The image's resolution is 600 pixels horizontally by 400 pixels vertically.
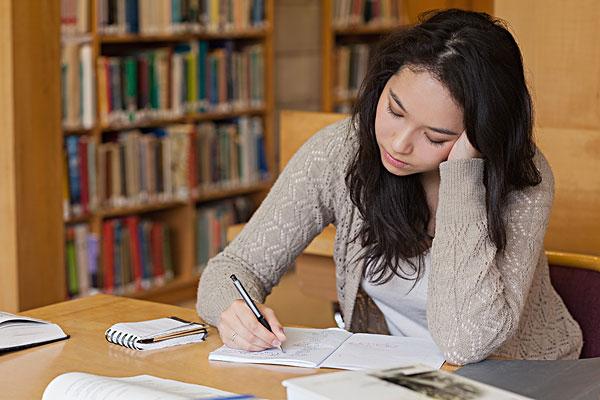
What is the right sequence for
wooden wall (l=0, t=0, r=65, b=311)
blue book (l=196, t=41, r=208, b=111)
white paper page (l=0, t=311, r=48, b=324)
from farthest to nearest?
1. blue book (l=196, t=41, r=208, b=111)
2. wooden wall (l=0, t=0, r=65, b=311)
3. white paper page (l=0, t=311, r=48, b=324)

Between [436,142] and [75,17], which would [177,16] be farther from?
[436,142]

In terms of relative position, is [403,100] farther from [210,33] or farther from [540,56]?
[210,33]

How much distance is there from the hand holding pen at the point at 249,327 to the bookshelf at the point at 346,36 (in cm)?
407

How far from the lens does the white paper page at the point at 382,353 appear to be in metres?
1.60

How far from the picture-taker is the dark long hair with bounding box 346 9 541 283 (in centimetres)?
178

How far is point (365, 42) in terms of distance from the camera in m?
6.27

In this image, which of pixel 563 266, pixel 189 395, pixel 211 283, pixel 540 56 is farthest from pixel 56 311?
pixel 540 56

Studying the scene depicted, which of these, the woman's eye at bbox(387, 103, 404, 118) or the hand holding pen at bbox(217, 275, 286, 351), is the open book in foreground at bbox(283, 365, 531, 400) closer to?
the hand holding pen at bbox(217, 275, 286, 351)

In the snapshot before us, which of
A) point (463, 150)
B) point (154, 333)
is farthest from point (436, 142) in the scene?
point (154, 333)

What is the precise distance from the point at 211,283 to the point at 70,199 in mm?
2546

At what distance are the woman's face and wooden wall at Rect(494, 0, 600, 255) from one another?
0.92 metres

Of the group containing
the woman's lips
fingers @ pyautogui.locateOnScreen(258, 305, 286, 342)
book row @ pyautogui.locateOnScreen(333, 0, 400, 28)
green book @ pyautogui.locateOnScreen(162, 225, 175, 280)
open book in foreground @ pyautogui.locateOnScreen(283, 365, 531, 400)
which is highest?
book row @ pyautogui.locateOnScreen(333, 0, 400, 28)

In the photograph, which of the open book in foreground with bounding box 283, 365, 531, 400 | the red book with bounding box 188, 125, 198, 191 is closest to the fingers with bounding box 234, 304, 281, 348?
the open book in foreground with bounding box 283, 365, 531, 400

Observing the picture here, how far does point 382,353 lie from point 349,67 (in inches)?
172
